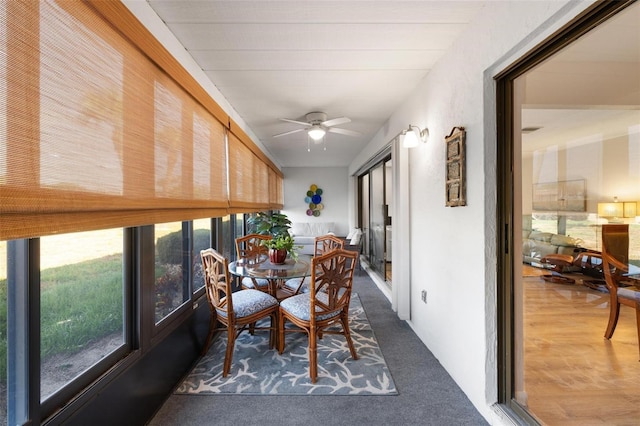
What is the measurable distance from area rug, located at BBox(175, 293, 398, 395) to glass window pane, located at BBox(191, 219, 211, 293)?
1.95ft

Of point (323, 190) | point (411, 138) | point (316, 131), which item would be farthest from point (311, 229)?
point (411, 138)

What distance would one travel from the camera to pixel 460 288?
6.26ft

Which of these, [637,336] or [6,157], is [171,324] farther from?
[637,336]

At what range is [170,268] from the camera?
2.14 metres

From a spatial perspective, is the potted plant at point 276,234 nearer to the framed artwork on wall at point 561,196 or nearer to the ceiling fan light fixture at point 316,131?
the ceiling fan light fixture at point 316,131

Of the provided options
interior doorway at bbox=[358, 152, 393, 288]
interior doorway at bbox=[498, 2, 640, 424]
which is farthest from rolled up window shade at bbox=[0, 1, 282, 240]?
interior doorway at bbox=[358, 152, 393, 288]

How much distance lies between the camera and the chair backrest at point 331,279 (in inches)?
79.8

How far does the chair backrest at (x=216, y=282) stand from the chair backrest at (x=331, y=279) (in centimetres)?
64

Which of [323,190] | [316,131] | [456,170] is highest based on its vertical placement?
[316,131]

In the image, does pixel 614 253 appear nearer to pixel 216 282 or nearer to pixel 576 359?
pixel 576 359

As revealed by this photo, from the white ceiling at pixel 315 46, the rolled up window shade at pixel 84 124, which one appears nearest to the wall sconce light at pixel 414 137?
the white ceiling at pixel 315 46

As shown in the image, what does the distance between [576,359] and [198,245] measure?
2925 mm

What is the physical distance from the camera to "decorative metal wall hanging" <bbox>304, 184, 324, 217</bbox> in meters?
7.38

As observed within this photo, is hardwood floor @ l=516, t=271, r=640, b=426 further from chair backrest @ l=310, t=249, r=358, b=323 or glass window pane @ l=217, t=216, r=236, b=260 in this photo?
glass window pane @ l=217, t=216, r=236, b=260
